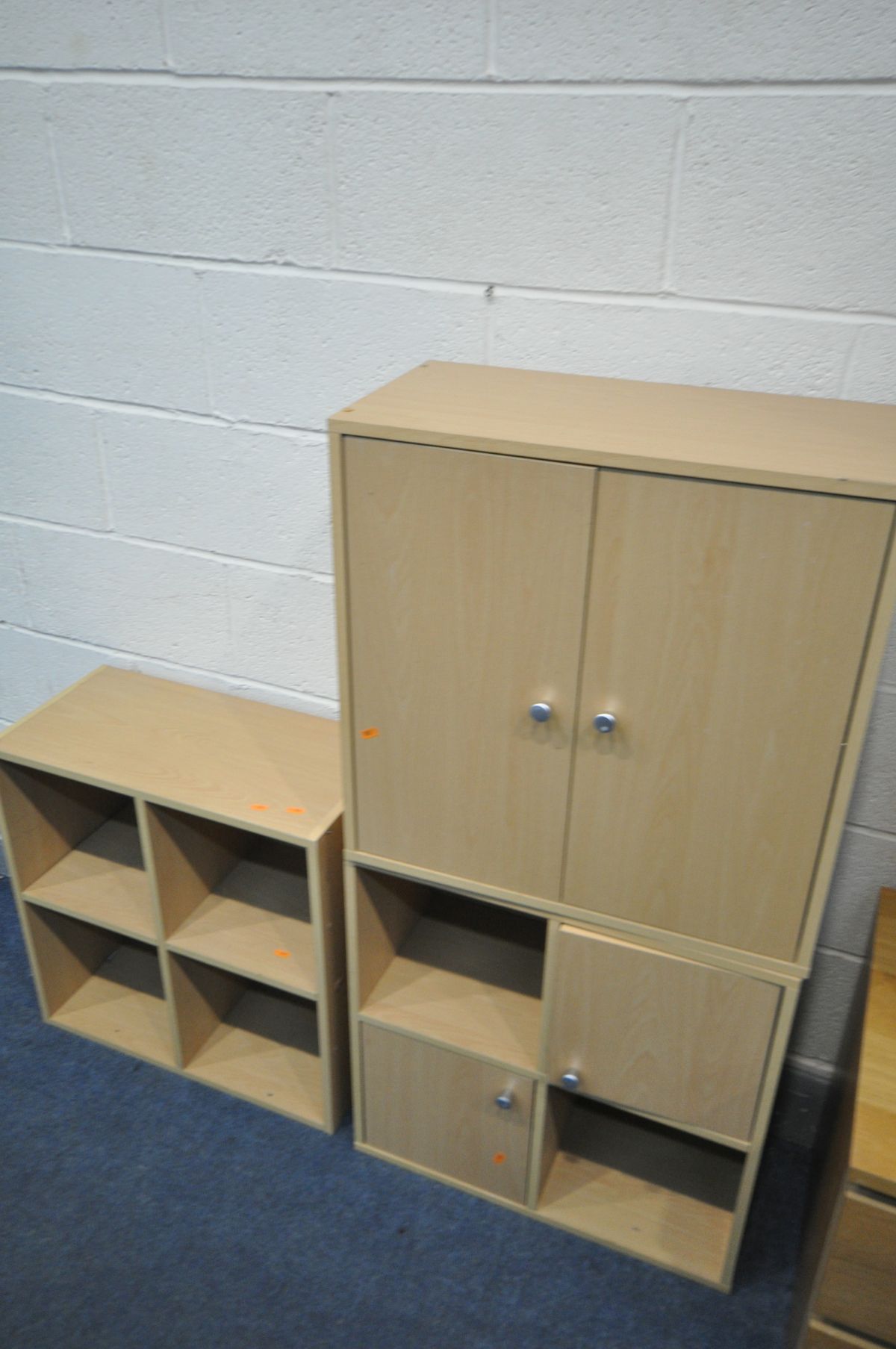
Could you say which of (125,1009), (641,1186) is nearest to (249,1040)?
(125,1009)

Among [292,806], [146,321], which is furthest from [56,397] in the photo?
[292,806]

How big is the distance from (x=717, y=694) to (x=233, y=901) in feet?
3.79

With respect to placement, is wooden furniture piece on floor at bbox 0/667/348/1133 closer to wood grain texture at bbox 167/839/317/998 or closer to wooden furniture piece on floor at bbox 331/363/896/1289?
wood grain texture at bbox 167/839/317/998

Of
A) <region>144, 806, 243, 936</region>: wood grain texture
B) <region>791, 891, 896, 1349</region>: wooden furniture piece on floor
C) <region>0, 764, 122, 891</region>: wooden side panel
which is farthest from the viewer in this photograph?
<region>0, 764, 122, 891</region>: wooden side panel

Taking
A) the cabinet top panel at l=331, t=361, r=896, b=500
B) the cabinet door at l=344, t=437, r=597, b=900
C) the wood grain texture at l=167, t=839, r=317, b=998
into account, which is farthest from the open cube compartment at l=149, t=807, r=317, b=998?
the cabinet top panel at l=331, t=361, r=896, b=500

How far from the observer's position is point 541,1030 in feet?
5.27

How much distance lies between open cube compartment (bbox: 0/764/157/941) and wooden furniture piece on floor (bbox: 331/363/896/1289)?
1.84 ft

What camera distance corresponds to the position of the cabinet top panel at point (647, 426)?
113 cm

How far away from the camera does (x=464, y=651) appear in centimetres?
136

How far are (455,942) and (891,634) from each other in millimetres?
935

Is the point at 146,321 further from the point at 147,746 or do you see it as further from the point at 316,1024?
the point at 316,1024

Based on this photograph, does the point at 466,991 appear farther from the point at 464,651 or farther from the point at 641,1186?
the point at 464,651

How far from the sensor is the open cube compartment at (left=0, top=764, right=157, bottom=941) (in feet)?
6.48

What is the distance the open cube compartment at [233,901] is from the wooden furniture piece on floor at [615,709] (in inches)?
8.1
